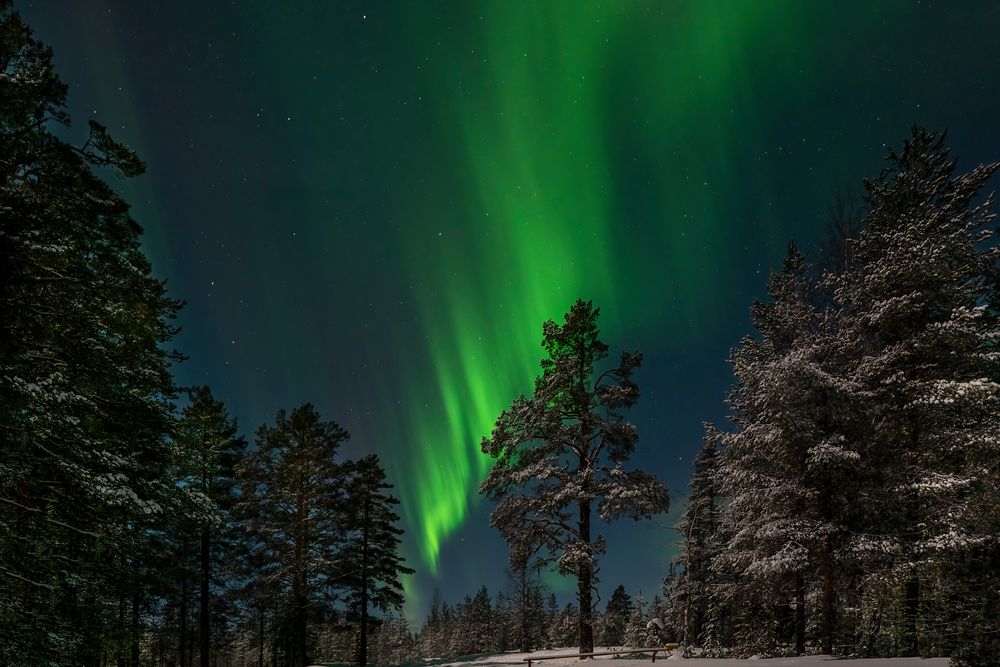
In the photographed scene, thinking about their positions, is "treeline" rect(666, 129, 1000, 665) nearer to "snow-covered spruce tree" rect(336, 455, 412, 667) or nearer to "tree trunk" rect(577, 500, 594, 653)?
"tree trunk" rect(577, 500, 594, 653)

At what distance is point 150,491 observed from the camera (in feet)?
32.2

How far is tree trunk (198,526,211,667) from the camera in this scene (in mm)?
21766

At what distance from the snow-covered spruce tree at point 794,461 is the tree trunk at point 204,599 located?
22754mm

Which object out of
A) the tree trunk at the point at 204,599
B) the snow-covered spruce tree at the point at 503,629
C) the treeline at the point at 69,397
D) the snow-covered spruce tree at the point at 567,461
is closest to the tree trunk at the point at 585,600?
the snow-covered spruce tree at the point at 567,461

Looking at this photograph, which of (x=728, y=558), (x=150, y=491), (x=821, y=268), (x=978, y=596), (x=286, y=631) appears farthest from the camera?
(x=286, y=631)

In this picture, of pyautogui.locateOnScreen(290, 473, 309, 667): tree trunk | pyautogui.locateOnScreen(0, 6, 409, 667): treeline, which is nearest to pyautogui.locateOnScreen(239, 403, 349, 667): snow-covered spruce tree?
pyautogui.locateOnScreen(290, 473, 309, 667): tree trunk

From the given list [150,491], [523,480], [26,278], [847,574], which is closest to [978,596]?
[847,574]

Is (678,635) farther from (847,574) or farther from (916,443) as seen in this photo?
(916,443)

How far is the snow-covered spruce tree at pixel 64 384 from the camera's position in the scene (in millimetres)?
7984

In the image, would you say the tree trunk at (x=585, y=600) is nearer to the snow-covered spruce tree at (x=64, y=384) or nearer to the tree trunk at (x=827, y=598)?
the tree trunk at (x=827, y=598)

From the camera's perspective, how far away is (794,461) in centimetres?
1475

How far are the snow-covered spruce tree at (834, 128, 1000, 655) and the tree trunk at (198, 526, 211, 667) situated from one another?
2623 centimetres

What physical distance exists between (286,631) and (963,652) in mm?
26529

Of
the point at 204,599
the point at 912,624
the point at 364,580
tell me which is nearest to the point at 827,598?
the point at 912,624
